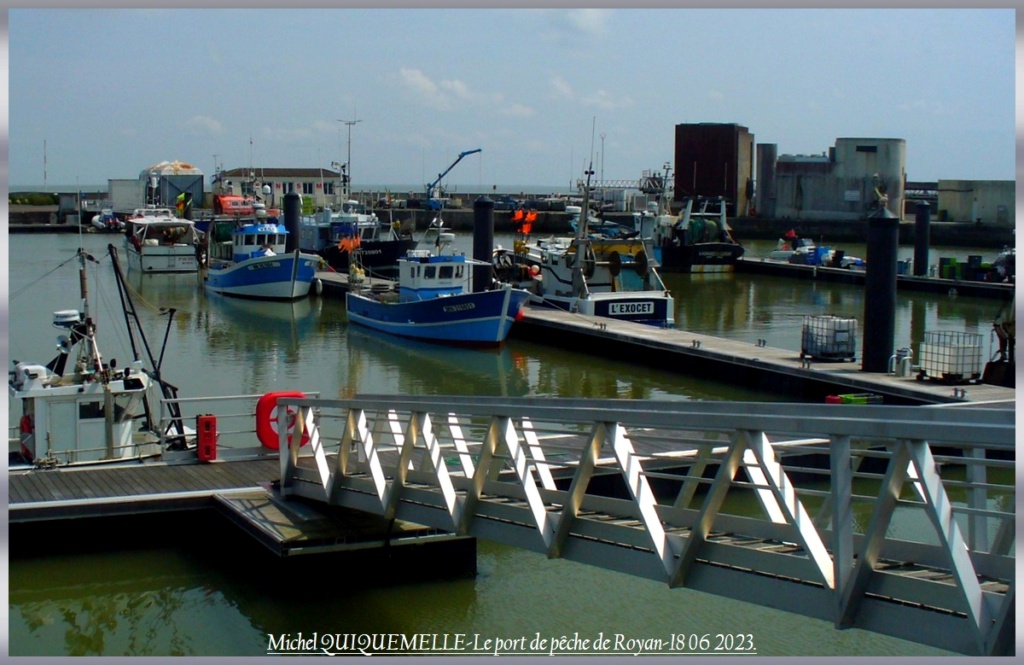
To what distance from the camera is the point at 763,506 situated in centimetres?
786

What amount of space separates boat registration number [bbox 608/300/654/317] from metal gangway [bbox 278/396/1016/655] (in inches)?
759

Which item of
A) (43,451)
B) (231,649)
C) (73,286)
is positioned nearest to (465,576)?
(231,649)

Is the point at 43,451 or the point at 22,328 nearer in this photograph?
the point at 43,451

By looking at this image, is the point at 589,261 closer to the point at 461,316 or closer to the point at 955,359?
the point at 461,316

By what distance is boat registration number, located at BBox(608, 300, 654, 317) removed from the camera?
2991 cm

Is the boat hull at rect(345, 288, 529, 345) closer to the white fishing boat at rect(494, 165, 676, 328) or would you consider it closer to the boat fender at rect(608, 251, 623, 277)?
the white fishing boat at rect(494, 165, 676, 328)

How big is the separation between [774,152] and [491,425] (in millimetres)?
71249

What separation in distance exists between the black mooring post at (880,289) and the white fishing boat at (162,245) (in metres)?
35.1

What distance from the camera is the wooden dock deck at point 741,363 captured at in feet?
60.6

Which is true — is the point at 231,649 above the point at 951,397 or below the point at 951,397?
below

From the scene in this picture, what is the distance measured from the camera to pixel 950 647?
6.01m

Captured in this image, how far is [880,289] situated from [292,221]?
97.6 feet

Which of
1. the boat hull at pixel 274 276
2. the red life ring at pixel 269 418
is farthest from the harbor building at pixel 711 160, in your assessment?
the red life ring at pixel 269 418

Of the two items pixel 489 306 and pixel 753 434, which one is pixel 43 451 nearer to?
pixel 753 434
